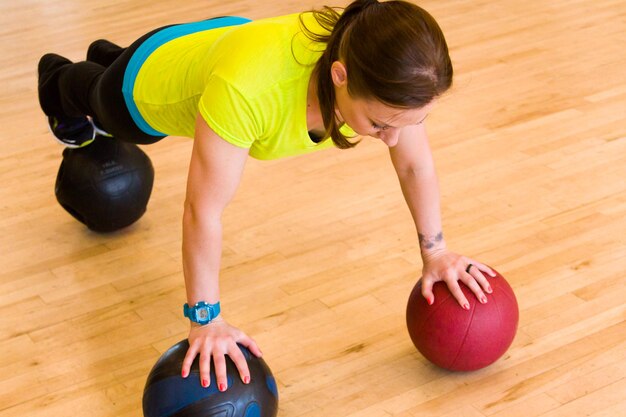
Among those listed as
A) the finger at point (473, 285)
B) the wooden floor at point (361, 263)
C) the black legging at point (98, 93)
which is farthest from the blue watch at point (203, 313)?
the black legging at point (98, 93)

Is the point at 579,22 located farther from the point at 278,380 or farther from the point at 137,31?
the point at 278,380

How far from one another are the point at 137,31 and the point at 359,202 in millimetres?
2195

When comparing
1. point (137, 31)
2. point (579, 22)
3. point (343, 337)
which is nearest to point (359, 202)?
point (343, 337)

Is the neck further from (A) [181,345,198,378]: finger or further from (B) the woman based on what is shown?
(A) [181,345,198,378]: finger

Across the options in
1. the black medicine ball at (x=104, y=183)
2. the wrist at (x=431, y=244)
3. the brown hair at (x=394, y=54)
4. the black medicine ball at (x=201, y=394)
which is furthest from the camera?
the black medicine ball at (x=104, y=183)

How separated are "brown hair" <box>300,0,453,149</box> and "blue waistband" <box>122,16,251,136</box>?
0.61 meters

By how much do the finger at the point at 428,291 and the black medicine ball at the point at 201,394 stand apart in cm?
35

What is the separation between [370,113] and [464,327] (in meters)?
0.47

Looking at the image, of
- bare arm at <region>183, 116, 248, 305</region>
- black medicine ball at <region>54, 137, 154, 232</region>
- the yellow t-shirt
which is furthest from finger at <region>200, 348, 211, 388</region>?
black medicine ball at <region>54, 137, 154, 232</region>

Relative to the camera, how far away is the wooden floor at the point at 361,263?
5.89 feet

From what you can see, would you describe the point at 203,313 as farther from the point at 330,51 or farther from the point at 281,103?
the point at 330,51

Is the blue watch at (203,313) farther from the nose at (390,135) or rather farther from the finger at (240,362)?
the nose at (390,135)

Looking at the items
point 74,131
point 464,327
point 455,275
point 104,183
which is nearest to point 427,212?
point 455,275

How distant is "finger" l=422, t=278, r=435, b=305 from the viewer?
1729 mm
